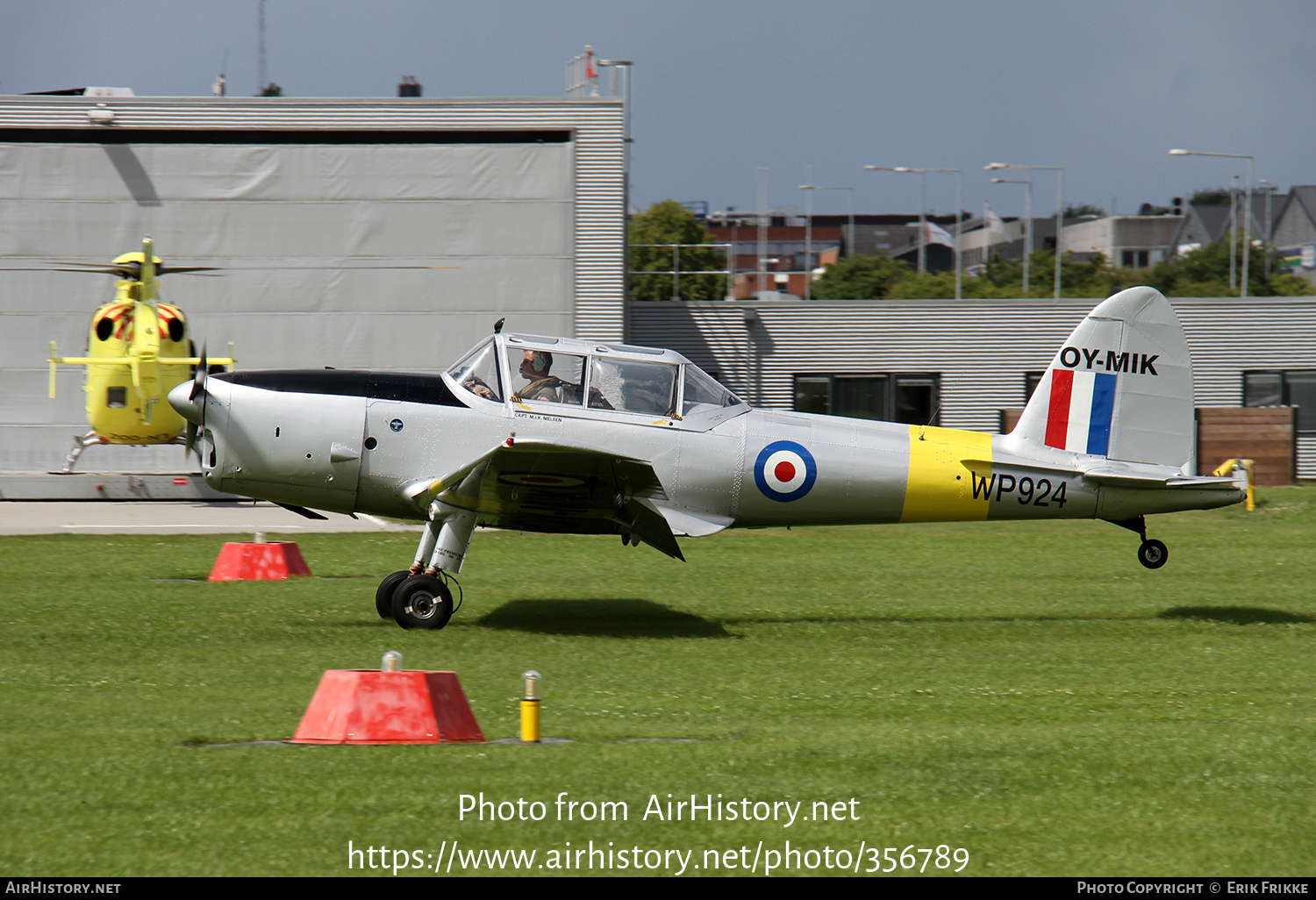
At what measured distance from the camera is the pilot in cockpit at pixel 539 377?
31.4 ft

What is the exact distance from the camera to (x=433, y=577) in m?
9.24

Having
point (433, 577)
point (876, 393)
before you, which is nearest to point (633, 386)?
point (433, 577)

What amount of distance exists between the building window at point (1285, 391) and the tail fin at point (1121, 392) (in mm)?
20355

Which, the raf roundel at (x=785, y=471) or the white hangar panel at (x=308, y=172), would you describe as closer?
the raf roundel at (x=785, y=471)

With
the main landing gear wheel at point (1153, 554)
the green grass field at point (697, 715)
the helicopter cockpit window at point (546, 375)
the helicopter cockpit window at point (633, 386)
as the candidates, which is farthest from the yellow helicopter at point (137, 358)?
the main landing gear wheel at point (1153, 554)

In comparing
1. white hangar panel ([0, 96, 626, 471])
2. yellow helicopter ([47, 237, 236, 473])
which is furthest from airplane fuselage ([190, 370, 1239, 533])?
white hangar panel ([0, 96, 626, 471])

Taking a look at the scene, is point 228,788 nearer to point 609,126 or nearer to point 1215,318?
point 609,126

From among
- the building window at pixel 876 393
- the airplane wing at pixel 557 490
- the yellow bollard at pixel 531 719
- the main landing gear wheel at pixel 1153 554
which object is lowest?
the yellow bollard at pixel 531 719

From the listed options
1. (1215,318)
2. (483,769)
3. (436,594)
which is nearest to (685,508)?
(436,594)

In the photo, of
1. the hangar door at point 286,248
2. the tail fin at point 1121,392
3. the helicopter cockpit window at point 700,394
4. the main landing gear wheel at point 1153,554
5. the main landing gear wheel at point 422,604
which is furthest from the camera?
the hangar door at point 286,248

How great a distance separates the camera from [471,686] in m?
7.18

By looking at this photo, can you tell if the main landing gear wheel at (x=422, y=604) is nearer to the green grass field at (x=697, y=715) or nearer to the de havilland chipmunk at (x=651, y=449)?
the de havilland chipmunk at (x=651, y=449)

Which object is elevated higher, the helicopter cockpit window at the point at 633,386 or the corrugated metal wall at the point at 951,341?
the corrugated metal wall at the point at 951,341

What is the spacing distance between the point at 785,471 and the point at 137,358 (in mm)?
14430
